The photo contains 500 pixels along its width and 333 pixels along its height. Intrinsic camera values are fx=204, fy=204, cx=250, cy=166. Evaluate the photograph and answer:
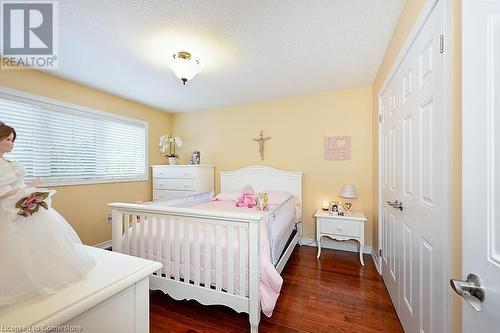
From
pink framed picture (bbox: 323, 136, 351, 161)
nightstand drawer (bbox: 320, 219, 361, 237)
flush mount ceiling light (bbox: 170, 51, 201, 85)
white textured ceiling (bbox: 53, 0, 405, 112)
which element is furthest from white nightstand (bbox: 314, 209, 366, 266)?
flush mount ceiling light (bbox: 170, 51, 201, 85)

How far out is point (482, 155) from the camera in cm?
54

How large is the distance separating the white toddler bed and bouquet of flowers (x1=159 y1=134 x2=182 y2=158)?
6.96ft

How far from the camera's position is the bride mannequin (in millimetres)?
500

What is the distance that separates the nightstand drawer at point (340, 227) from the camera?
2495mm

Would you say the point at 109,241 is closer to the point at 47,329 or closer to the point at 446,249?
the point at 47,329

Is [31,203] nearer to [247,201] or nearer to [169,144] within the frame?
[247,201]

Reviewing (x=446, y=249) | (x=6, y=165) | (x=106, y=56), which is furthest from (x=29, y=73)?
(x=446, y=249)

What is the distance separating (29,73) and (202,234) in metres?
2.70

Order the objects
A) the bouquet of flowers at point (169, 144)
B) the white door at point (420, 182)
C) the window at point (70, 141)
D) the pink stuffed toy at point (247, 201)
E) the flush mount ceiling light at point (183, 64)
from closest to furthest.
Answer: the white door at point (420, 182) → the flush mount ceiling light at point (183, 64) → the window at point (70, 141) → the pink stuffed toy at point (247, 201) → the bouquet of flowers at point (169, 144)

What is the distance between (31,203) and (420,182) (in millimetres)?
1682

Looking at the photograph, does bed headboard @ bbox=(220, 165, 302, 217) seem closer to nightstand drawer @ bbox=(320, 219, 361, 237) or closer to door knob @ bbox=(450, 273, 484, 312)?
nightstand drawer @ bbox=(320, 219, 361, 237)

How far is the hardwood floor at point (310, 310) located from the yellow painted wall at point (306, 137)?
994mm

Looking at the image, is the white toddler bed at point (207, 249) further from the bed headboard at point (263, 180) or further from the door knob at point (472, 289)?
the bed headboard at point (263, 180)

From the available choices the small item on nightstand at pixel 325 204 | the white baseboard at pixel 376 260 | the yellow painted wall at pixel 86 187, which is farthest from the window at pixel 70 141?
the white baseboard at pixel 376 260
